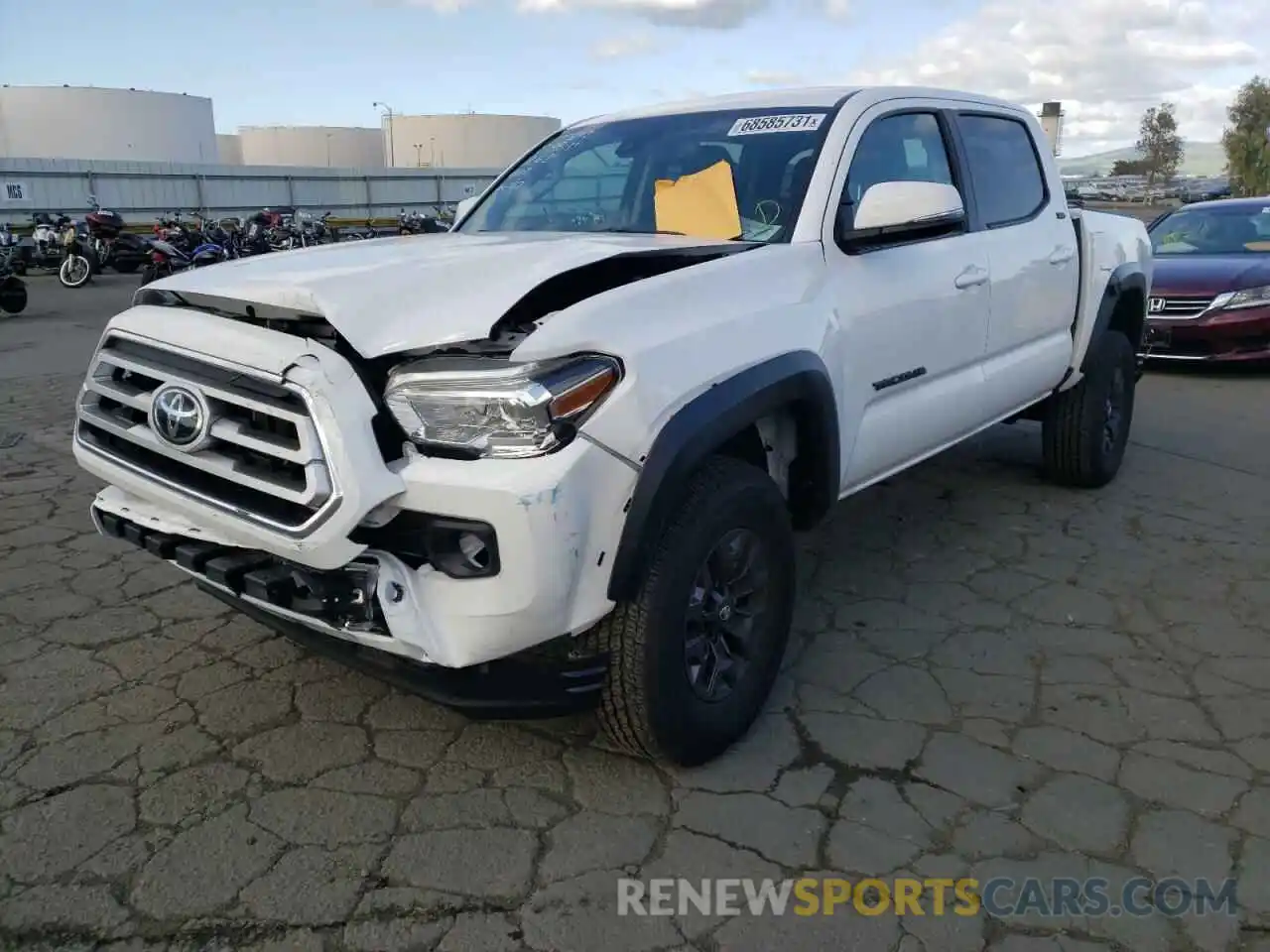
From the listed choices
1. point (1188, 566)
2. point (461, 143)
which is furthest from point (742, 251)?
point (461, 143)

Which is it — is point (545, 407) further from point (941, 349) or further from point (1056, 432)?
point (1056, 432)

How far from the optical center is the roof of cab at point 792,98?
3576mm

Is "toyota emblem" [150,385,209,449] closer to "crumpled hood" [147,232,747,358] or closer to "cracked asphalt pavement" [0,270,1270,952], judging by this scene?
"crumpled hood" [147,232,747,358]

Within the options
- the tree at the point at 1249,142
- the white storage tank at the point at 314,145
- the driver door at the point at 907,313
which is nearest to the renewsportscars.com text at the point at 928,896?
the driver door at the point at 907,313

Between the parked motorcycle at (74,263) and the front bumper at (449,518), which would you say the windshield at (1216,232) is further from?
the parked motorcycle at (74,263)

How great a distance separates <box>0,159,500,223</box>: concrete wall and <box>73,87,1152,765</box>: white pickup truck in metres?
21.9

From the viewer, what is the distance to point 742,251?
9.60ft

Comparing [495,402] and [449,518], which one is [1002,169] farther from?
[449,518]

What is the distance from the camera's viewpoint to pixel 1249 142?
102 feet

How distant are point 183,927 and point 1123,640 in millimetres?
3111

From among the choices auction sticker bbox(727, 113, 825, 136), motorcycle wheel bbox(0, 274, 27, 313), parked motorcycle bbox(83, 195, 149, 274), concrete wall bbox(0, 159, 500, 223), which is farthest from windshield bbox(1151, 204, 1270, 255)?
concrete wall bbox(0, 159, 500, 223)

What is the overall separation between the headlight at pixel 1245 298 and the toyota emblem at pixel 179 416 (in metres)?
8.37

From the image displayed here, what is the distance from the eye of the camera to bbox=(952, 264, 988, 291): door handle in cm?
371

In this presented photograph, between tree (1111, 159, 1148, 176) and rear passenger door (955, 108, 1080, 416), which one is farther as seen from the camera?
tree (1111, 159, 1148, 176)
